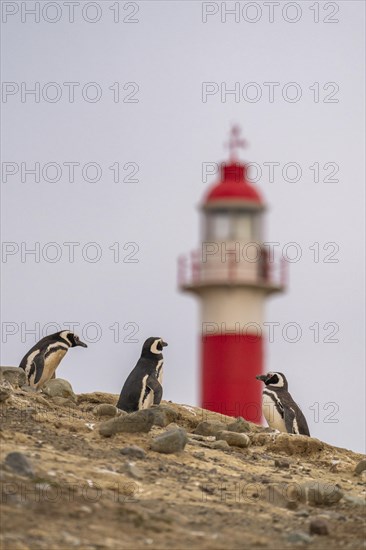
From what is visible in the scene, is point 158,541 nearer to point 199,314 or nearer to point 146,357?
point 146,357

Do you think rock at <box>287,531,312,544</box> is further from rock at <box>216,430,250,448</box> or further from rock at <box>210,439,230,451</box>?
rock at <box>216,430,250,448</box>

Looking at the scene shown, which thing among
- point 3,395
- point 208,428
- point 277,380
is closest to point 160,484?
point 3,395

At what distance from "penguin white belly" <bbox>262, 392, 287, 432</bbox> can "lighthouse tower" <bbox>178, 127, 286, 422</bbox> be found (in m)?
11.9

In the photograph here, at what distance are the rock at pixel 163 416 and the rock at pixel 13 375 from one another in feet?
6.68

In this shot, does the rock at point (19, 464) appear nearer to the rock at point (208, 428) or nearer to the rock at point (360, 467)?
the rock at point (208, 428)

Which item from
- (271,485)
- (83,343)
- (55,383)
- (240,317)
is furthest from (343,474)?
(240,317)

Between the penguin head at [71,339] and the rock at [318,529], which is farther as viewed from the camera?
the penguin head at [71,339]

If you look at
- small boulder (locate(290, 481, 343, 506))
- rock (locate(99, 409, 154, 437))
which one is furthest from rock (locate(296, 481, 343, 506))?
rock (locate(99, 409, 154, 437))

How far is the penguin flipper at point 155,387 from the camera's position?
833 inches

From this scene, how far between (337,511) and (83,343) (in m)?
11.4

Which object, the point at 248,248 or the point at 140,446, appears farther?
the point at 248,248

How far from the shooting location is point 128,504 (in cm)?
1302

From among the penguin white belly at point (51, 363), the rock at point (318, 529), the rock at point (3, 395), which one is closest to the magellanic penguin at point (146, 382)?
the penguin white belly at point (51, 363)

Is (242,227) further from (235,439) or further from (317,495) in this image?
(317,495)
